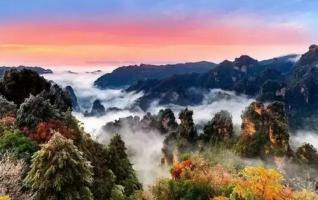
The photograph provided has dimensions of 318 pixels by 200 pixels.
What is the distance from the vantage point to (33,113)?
48.1 meters

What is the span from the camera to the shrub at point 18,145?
41.0 meters

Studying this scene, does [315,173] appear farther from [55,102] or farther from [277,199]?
[277,199]

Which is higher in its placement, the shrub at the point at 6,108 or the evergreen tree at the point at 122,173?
the shrub at the point at 6,108

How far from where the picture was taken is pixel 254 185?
43.6 meters

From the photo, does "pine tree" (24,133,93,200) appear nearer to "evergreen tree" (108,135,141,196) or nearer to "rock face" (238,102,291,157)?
"evergreen tree" (108,135,141,196)

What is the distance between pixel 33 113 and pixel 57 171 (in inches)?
537

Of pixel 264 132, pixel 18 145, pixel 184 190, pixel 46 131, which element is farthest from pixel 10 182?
pixel 264 132

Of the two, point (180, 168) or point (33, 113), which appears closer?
point (33, 113)

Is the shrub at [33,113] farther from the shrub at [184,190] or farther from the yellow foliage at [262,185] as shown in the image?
the yellow foliage at [262,185]

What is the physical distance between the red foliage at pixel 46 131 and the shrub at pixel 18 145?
106cm

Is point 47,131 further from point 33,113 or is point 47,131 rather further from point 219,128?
point 219,128

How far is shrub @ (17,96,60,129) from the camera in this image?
156 feet

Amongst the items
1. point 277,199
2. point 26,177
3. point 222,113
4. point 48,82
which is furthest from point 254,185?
point 222,113

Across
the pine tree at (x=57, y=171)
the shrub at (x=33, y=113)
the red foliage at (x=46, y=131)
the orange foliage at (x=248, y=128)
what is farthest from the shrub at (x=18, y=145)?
the orange foliage at (x=248, y=128)
